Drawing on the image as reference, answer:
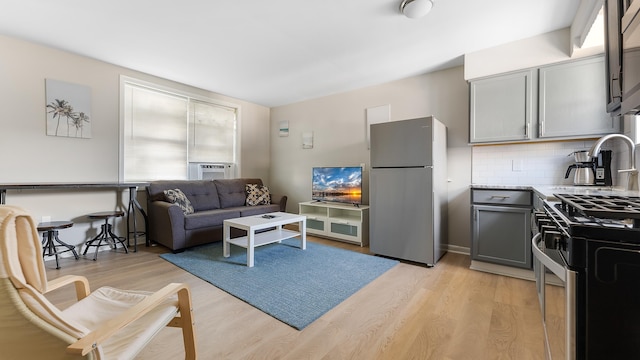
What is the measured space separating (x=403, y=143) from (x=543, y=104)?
52.7 inches

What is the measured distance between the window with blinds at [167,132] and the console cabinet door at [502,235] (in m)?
4.20

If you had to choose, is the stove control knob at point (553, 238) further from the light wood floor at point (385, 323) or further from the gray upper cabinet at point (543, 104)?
the gray upper cabinet at point (543, 104)

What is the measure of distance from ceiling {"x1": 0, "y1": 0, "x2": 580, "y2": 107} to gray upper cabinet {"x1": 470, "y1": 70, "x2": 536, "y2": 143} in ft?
1.45

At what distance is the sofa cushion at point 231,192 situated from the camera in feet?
14.4

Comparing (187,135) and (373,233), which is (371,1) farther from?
(187,135)

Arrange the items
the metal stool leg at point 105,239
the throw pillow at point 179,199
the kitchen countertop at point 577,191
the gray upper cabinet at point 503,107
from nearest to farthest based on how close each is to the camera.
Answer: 1. the kitchen countertop at point 577,191
2. the gray upper cabinet at point 503,107
3. the metal stool leg at point 105,239
4. the throw pillow at point 179,199

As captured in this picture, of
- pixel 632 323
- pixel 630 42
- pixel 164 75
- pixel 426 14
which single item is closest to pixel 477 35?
pixel 426 14

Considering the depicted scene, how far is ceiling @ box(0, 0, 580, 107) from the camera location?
2.27 meters

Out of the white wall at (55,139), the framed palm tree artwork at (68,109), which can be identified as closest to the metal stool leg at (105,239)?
the white wall at (55,139)

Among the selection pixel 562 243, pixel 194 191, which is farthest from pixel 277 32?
pixel 562 243

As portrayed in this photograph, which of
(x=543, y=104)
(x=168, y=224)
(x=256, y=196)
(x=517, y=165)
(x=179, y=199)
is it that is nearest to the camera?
(x=543, y=104)

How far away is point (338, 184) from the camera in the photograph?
427 centimetres

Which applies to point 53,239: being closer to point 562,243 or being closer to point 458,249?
point 562,243

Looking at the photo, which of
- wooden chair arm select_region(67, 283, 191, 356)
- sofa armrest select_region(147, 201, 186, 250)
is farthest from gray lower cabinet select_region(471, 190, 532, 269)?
sofa armrest select_region(147, 201, 186, 250)
